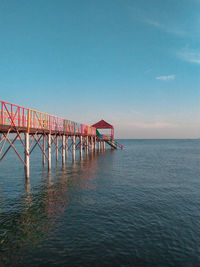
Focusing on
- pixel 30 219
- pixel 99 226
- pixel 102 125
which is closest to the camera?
pixel 99 226

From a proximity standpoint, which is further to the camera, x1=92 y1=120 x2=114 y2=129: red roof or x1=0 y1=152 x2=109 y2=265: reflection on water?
x1=92 y1=120 x2=114 y2=129: red roof

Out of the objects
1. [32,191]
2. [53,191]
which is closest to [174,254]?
[53,191]

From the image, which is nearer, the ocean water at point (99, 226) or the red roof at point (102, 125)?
the ocean water at point (99, 226)

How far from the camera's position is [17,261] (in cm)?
620

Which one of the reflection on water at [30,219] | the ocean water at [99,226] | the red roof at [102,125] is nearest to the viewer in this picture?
the ocean water at [99,226]

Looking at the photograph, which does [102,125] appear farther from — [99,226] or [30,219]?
[99,226]

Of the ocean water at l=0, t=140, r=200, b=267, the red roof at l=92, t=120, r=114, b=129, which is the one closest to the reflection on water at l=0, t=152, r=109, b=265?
the ocean water at l=0, t=140, r=200, b=267

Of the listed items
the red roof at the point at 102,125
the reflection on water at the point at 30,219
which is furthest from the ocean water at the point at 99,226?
the red roof at the point at 102,125

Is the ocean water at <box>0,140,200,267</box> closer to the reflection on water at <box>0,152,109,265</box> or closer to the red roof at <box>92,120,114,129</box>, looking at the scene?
the reflection on water at <box>0,152,109,265</box>

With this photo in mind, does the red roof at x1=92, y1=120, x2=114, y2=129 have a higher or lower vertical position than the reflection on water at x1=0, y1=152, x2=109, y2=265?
higher

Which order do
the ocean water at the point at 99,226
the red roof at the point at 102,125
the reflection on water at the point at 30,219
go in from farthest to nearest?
1. the red roof at the point at 102,125
2. the reflection on water at the point at 30,219
3. the ocean water at the point at 99,226

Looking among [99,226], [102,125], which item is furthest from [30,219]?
[102,125]

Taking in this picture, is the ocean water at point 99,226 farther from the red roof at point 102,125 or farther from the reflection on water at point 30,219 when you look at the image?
the red roof at point 102,125

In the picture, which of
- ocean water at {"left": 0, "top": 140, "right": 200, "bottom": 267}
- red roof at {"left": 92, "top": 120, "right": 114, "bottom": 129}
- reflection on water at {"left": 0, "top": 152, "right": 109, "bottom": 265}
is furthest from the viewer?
red roof at {"left": 92, "top": 120, "right": 114, "bottom": 129}
